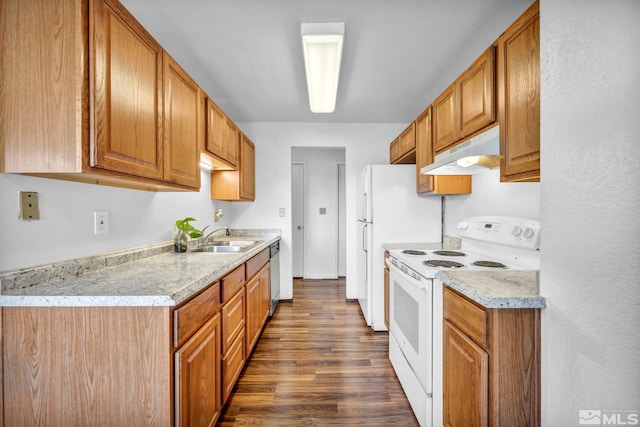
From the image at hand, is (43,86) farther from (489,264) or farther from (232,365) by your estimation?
(489,264)

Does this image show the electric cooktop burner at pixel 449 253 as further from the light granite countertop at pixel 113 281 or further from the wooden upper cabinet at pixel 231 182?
the wooden upper cabinet at pixel 231 182

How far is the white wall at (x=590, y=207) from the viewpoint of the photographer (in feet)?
2.17

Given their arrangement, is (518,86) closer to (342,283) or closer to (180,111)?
(180,111)

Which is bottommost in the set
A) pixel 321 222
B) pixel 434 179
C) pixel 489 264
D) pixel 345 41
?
pixel 489 264

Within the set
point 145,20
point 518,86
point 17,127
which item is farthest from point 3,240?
point 518,86

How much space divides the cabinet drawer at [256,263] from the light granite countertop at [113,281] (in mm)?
392

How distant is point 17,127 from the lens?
0.95m

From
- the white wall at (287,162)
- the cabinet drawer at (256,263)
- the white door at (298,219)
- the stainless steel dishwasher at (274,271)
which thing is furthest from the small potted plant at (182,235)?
the white door at (298,219)

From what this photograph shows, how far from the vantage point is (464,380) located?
Result: 3.75ft

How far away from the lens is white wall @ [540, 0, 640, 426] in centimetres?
66

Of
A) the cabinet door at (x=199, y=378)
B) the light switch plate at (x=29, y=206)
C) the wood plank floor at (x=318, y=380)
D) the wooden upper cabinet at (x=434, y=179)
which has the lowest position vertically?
the wood plank floor at (x=318, y=380)

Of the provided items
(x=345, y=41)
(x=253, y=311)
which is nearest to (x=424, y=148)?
(x=345, y=41)

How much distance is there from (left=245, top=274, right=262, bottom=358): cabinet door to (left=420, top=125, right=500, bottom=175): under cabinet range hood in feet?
5.34

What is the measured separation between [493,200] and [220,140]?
7.18 ft
